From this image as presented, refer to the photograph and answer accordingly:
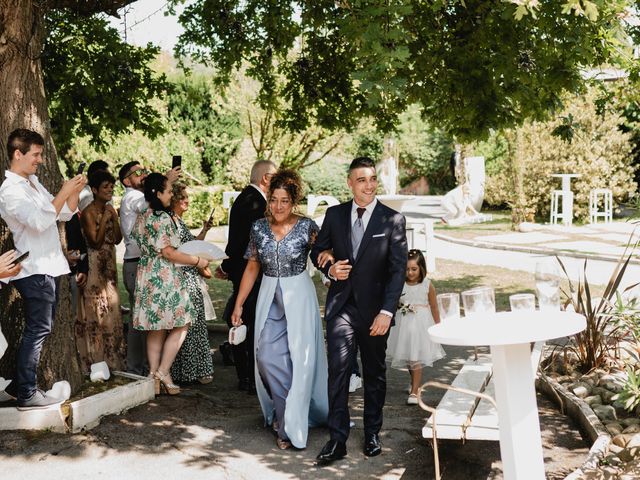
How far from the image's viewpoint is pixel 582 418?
5969 mm

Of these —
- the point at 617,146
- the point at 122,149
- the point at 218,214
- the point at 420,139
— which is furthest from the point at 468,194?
the point at 420,139

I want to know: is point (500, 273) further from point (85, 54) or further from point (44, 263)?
point (44, 263)

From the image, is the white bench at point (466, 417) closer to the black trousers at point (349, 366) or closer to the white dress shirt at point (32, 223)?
the black trousers at point (349, 366)

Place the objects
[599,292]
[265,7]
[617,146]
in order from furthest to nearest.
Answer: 1. [617,146]
2. [599,292]
3. [265,7]


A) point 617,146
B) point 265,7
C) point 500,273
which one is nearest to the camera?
point 265,7

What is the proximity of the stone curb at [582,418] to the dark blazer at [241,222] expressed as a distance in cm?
296

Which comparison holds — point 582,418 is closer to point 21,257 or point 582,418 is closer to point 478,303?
point 478,303

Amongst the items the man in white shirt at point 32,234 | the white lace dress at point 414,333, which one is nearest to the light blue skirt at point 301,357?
the white lace dress at point 414,333

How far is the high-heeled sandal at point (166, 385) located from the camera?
23.0 feet

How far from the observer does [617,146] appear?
82.0ft

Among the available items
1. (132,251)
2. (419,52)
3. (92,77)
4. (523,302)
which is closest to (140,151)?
(92,77)

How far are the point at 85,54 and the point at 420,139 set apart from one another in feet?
114

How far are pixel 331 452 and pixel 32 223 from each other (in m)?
2.63

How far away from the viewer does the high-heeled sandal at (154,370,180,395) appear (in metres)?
7.02
